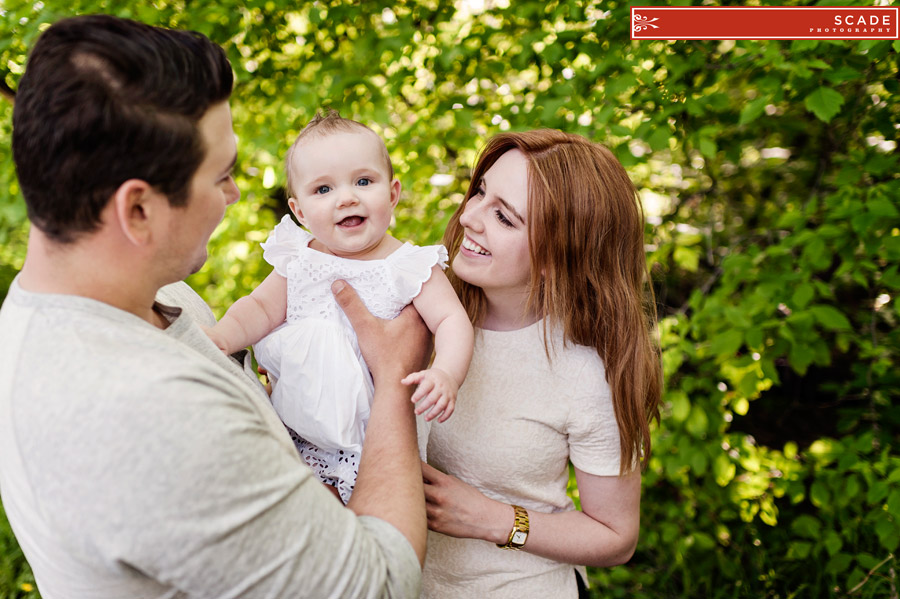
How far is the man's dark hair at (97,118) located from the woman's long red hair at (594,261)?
37.6 inches

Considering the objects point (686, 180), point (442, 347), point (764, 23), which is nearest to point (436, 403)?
point (442, 347)

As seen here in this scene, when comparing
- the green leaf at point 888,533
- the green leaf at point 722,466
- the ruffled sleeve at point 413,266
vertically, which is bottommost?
the green leaf at point 888,533

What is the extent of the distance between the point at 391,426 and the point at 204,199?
608mm

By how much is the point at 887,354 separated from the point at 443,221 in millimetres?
2079

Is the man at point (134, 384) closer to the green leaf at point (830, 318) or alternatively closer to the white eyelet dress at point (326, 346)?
the white eyelet dress at point (326, 346)

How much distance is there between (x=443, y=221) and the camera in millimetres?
2729

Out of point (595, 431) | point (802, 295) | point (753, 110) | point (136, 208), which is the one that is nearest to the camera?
point (136, 208)

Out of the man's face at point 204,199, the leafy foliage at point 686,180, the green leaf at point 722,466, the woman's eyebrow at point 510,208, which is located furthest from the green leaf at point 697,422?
the man's face at point 204,199

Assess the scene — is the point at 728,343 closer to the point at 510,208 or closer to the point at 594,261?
the point at 594,261

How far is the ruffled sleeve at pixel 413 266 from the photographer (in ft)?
5.41

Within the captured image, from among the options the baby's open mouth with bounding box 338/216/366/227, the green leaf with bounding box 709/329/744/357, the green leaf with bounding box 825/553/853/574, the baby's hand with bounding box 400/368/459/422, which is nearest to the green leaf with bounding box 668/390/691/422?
the green leaf with bounding box 709/329/744/357

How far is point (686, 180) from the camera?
3.69m

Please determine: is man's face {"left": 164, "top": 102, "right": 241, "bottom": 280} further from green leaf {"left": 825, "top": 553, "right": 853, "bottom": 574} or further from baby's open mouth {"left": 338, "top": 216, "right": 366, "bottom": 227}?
green leaf {"left": 825, "top": 553, "right": 853, "bottom": 574}

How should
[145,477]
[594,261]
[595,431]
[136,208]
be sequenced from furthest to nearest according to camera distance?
[594,261] < [595,431] < [136,208] < [145,477]
